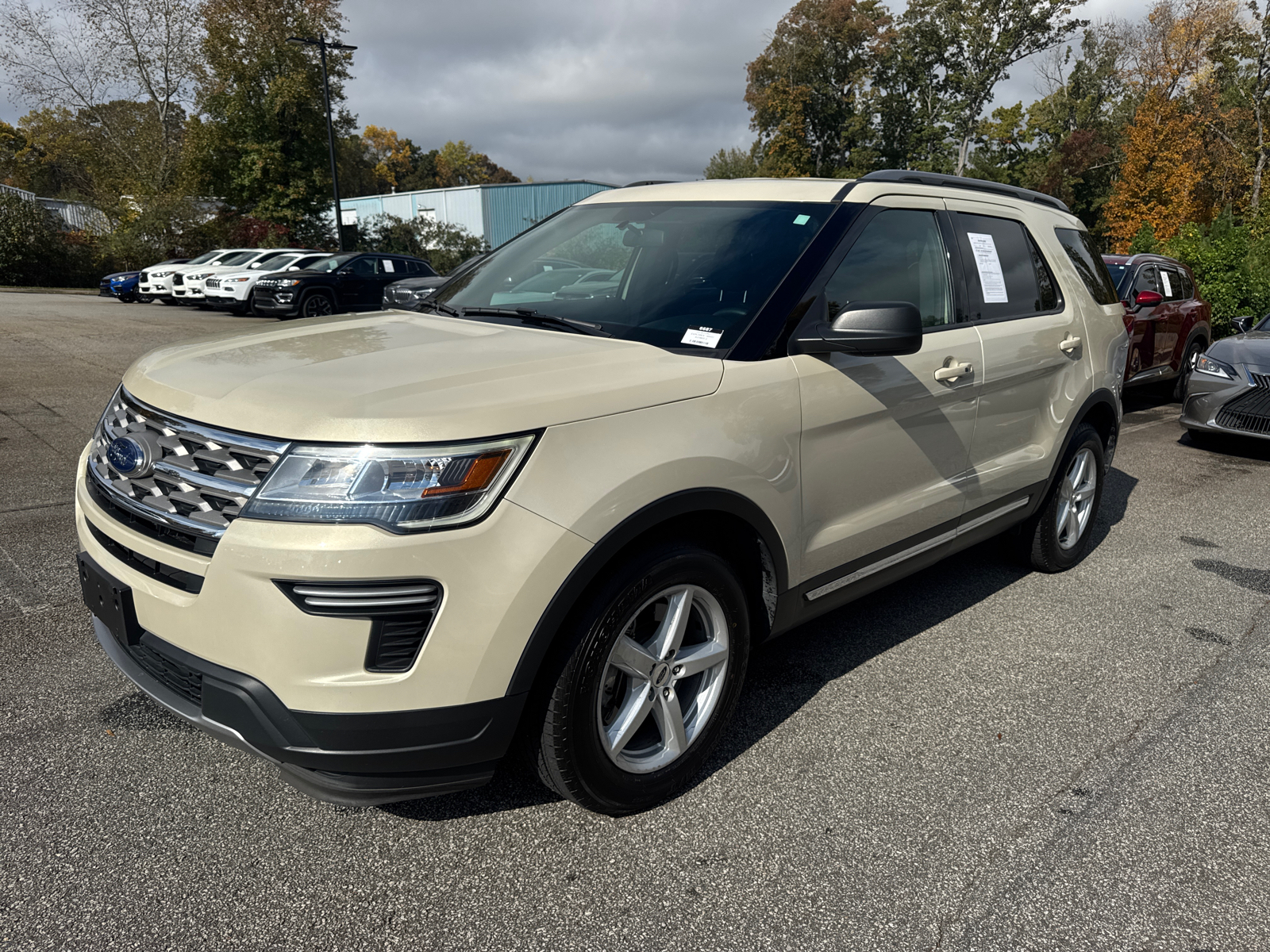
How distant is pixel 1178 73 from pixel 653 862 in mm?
42346

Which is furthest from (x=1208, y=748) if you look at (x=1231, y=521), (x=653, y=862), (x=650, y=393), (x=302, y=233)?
(x=302, y=233)

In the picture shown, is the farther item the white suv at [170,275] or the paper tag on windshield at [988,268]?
the white suv at [170,275]

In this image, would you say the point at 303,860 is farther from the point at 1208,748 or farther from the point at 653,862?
the point at 1208,748

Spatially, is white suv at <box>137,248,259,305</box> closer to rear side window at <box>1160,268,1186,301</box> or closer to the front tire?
rear side window at <box>1160,268,1186,301</box>

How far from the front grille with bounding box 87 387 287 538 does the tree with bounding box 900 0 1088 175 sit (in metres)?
50.5

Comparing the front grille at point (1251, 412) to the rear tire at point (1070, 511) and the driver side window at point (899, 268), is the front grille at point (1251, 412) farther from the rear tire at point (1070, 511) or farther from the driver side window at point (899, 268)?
the driver side window at point (899, 268)

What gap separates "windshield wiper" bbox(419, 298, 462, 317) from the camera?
3379mm

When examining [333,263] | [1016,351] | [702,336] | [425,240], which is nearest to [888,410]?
[702,336]

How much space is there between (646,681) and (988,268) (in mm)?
2504

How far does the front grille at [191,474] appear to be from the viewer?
2.07m

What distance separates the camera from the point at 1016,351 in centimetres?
384

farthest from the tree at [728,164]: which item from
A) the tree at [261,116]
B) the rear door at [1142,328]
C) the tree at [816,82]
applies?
the rear door at [1142,328]

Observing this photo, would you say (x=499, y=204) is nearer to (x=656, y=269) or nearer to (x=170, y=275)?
(x=170, y=275)

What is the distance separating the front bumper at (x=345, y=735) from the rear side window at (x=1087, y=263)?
13.0 feet
